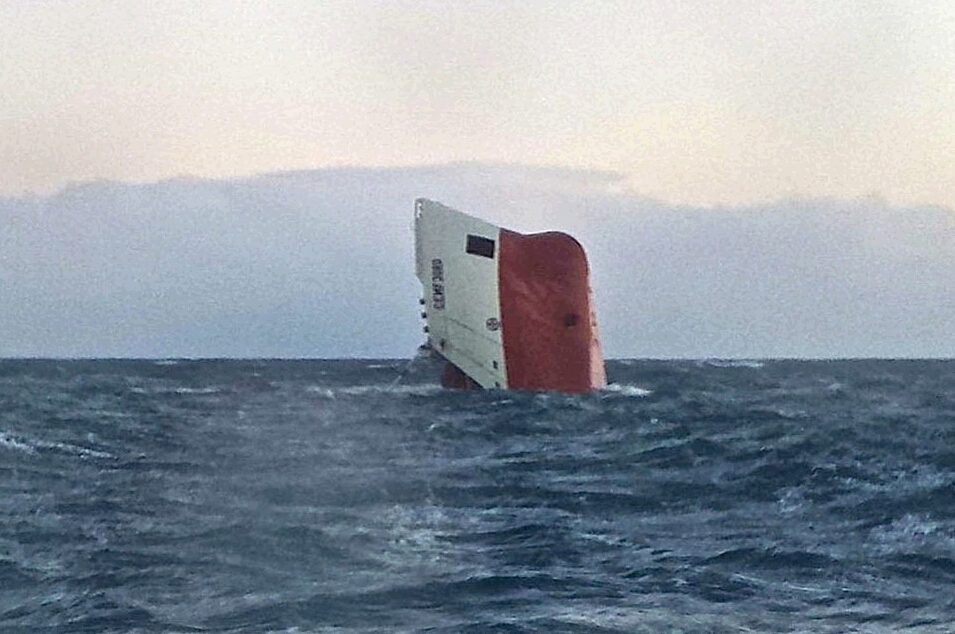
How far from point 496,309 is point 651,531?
17.7 metres

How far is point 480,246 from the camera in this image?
33156 mm

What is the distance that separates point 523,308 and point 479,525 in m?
16.9

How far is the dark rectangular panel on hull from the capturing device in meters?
32.7

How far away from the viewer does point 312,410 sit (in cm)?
3334

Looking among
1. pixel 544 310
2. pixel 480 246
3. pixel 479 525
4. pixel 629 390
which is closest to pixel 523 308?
pixel 544 310

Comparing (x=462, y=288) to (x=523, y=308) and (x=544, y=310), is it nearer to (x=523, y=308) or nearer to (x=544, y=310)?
(x=523, y=308)

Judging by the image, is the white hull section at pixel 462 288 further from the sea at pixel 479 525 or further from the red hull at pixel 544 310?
the sea at pixel 479 525

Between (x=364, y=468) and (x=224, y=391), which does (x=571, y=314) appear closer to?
(x=364, y=468)

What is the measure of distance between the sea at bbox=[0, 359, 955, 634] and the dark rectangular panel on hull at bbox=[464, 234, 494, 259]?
5087mm

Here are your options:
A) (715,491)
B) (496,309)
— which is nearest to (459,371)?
(496,309)

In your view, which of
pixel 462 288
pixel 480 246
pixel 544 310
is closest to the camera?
pixel 544 310

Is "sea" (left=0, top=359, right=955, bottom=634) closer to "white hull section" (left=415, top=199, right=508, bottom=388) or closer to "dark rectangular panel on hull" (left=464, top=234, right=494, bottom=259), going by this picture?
"white hull section" (left=415, top=199, right=508, bottom=388)

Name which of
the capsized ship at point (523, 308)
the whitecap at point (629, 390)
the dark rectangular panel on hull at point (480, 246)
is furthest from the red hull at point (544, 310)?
the whitecap at point (629, 390)

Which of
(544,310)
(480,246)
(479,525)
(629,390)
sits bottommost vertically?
(479,525)
